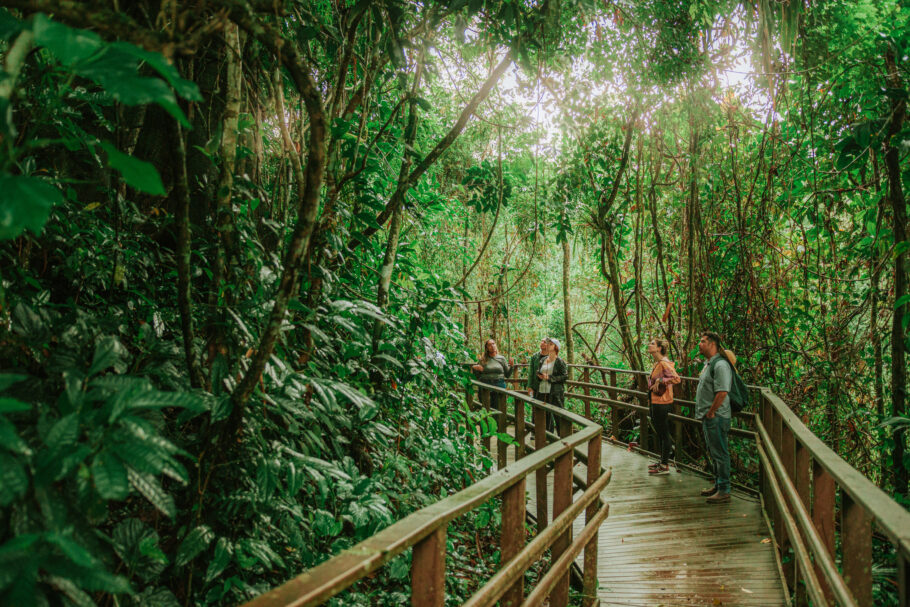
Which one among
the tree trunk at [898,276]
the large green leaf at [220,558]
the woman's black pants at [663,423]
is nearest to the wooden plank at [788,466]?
the tree trunk at [898,276]

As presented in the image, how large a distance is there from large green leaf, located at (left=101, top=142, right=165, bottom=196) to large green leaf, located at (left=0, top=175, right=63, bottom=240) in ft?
0.35

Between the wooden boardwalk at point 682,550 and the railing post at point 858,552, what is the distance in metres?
1.96

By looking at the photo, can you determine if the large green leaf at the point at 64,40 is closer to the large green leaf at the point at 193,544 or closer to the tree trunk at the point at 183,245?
the tree trunk at the point at 183,245

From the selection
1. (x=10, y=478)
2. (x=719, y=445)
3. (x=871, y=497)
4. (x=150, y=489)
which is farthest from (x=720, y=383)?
(x=10, y=478)

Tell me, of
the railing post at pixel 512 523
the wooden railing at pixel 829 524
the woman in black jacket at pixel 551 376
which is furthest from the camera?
the woman in black jacket at pixel 551 376

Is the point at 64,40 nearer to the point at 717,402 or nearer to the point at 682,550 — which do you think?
the point at 682,550

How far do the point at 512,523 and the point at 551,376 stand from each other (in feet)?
17.6

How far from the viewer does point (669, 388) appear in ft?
21.6

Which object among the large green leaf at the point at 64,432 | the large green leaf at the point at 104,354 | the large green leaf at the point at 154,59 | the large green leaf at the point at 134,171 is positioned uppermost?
the large green leaf at the point at 154,59

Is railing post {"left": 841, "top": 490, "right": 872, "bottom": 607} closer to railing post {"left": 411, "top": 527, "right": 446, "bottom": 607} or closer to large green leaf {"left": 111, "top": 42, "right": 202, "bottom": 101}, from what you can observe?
railing post {"left": 411, "top": 527, "right": 446, "bottom": 607}

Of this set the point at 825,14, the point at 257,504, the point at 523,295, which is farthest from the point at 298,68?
the point at 523,295

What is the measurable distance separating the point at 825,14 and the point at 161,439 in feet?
20.7

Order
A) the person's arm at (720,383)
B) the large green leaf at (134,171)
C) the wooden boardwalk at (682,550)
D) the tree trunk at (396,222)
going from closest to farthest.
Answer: the large green leaf at (134,171), the tree trunk at (396,222), the wooden boardwalk at (682,550), the person's arm at (720,383)

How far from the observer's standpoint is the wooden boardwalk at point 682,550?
11.8 ft
